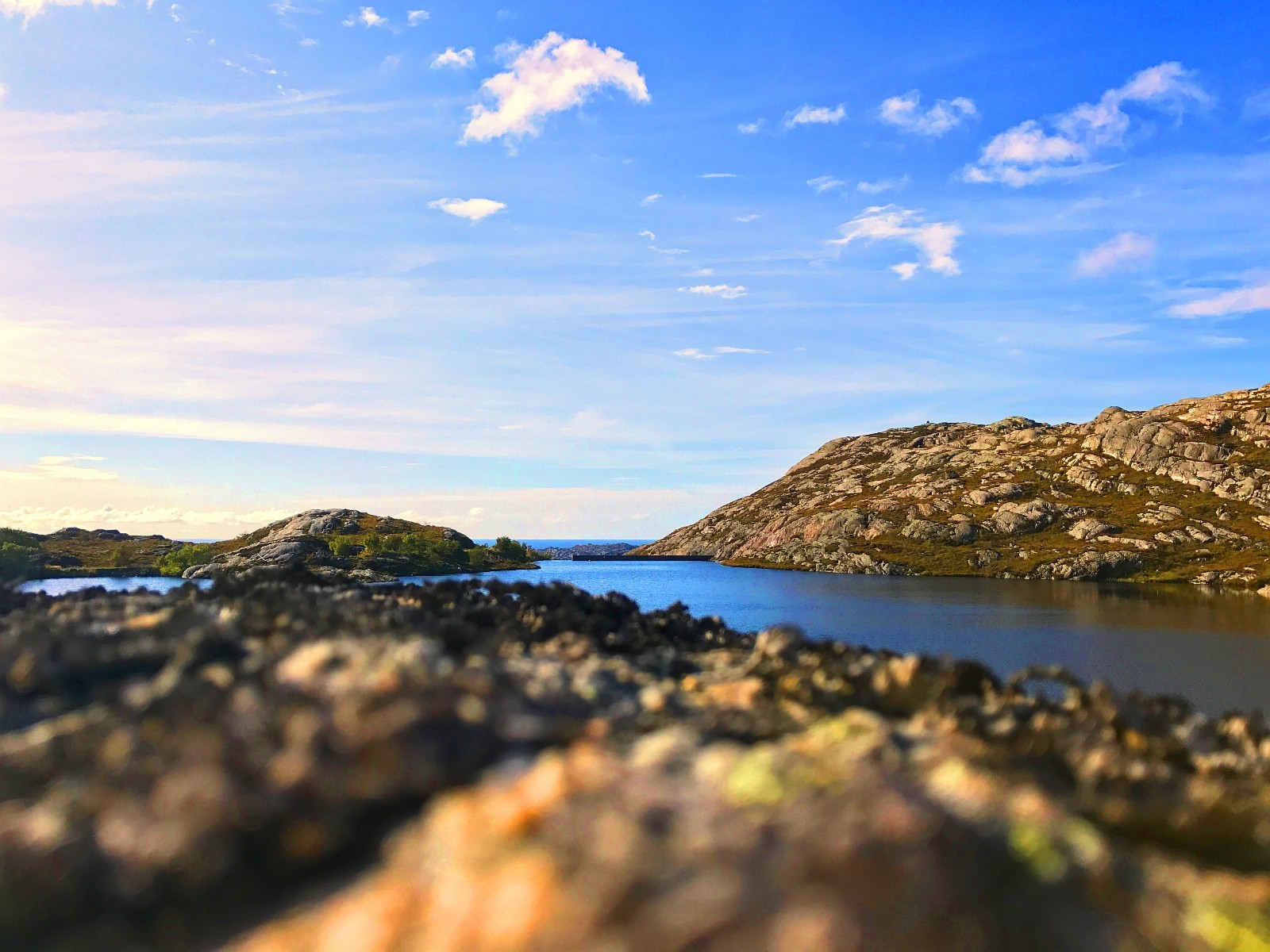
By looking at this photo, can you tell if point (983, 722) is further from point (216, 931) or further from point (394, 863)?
point (216, 931)

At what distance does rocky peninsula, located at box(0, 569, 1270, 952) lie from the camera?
9102mm

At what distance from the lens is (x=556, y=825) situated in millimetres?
10141

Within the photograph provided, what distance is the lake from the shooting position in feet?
214

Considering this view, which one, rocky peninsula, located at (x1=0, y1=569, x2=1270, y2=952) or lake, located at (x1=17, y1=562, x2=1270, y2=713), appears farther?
lake, located at (x1=17, y1=562, x2=1270, y2=713)

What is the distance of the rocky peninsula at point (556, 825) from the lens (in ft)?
29.9

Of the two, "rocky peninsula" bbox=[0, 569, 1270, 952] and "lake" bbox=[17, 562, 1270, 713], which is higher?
"rocky peninsula" bbox=[0, 569, 1270, 952]

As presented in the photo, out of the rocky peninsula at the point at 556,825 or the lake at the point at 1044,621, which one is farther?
the lake at the point at 1044,621

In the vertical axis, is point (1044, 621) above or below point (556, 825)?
below

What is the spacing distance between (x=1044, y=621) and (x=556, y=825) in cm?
10541

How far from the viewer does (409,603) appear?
3319 cm

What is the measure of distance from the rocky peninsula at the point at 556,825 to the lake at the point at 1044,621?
35474 mm

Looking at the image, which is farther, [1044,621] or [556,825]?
[1044,621]

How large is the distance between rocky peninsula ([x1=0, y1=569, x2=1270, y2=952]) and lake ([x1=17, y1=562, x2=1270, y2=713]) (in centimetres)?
3547

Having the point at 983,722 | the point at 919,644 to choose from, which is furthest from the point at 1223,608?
the point at 983,722
